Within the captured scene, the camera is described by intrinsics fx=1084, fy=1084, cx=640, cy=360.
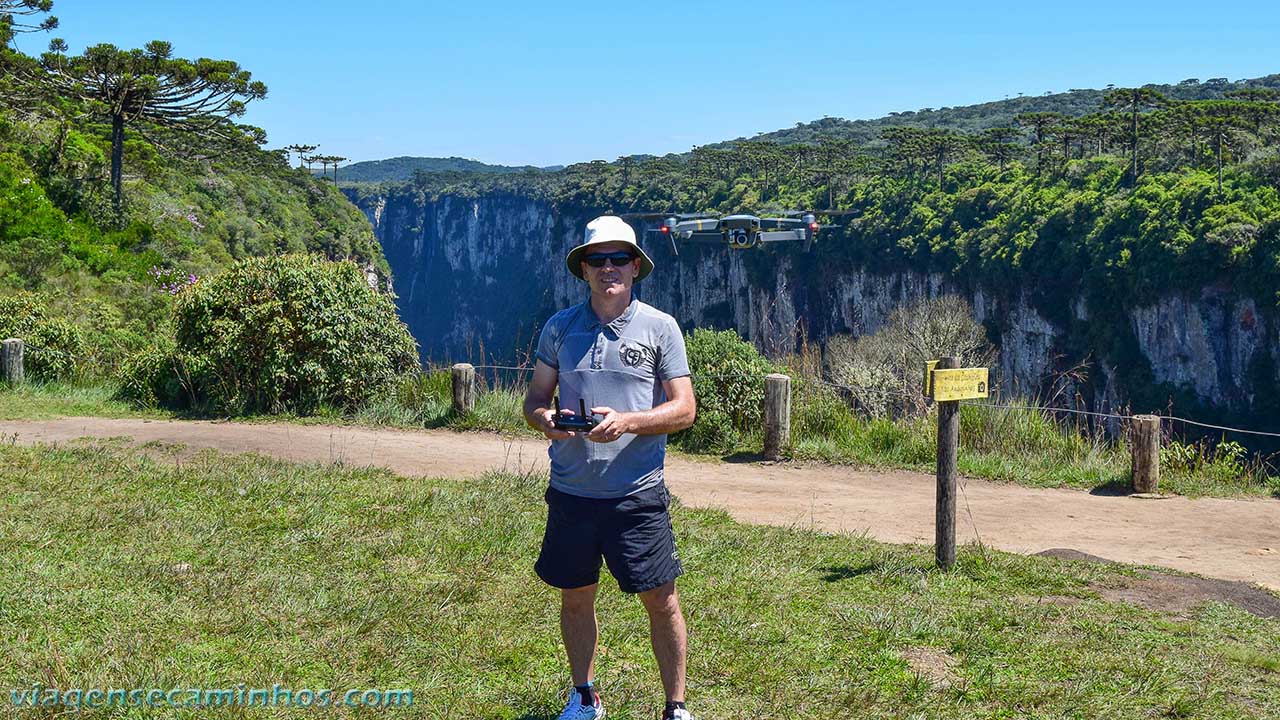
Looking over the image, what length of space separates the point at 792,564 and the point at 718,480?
11.1ft

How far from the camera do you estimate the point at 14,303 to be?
15922 mm

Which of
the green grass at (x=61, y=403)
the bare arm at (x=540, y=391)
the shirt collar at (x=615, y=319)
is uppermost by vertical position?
the shirt collar at (x=615, y=319)

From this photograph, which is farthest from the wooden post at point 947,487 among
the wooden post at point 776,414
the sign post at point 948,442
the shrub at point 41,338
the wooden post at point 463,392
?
the shrub at point 41,338

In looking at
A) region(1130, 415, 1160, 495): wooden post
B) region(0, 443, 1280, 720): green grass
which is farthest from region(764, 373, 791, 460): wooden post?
region(0, 443, 1280, 720): green grass

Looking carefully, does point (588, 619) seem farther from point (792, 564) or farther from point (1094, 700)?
point (792, 564)

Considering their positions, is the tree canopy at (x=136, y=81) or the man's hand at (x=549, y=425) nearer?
the man's hand at (x=549, y=425)

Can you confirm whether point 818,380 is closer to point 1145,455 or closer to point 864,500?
point 864,500

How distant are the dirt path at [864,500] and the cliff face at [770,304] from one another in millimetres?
1451

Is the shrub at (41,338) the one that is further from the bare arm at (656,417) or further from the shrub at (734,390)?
the bare arm at (656,417)

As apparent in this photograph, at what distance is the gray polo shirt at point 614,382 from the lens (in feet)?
11.4

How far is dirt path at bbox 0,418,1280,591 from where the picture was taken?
23.9ft

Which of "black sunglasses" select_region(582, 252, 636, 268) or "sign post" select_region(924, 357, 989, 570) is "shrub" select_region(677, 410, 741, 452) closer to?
"sign post" select_region(924, 357, 989, 570)

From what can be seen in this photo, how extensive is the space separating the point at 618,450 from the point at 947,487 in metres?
3.23

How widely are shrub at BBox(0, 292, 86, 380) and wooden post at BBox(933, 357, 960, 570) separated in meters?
12.6
